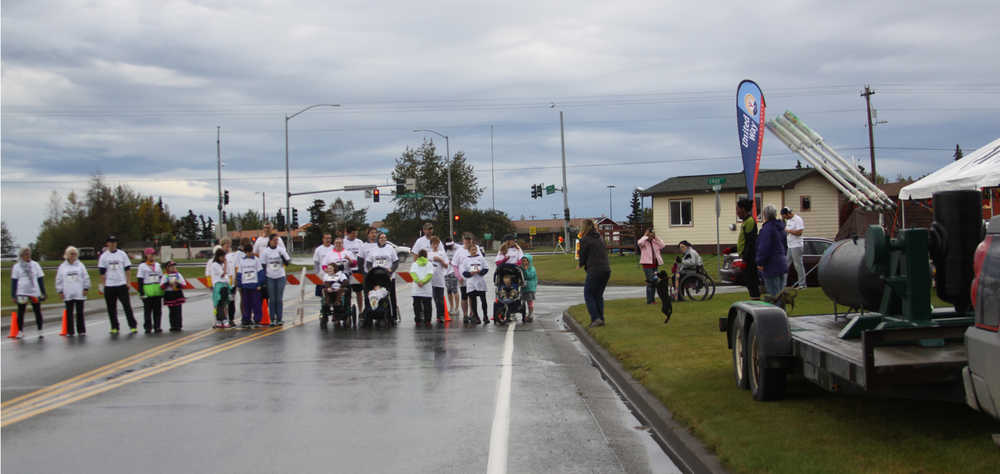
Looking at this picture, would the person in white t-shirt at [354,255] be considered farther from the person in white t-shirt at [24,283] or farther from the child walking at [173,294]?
the person in white t-shirt at [24,283]

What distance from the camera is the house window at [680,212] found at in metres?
45.9

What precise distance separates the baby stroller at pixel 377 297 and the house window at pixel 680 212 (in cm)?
3200

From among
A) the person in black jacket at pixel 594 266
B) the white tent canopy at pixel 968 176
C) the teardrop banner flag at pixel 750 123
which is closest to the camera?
the white tent canopy at pixel 968 176

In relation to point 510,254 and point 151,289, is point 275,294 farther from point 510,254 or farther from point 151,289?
point 510,254

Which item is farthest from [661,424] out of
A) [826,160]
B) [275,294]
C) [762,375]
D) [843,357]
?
[826,160]

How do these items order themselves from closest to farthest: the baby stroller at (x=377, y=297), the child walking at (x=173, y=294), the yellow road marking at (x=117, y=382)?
the yellow road marking at (x=117, y=382)
the baby stroller at (x=377, y=297)
the child walking at (x=173, y=294)

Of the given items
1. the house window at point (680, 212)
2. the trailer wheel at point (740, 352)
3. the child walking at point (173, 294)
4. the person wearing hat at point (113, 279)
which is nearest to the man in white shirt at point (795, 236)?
the trailer wheel at point (740, 352)

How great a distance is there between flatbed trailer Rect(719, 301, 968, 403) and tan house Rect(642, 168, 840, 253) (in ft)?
110

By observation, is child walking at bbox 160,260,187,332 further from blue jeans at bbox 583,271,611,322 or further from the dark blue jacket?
the dark blue jacket

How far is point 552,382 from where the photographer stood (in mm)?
9695

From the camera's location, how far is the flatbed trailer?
528 cm

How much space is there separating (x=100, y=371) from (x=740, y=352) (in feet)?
26.1

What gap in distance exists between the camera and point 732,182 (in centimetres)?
4488

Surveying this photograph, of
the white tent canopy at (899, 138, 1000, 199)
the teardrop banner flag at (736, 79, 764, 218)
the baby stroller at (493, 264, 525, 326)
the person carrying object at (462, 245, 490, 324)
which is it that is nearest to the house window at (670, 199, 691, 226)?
the teardrop banner flag at (736, 79, 764, 218)
